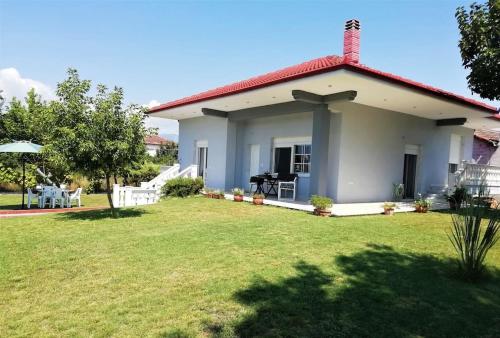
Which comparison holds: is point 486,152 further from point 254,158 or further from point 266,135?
point 254,158

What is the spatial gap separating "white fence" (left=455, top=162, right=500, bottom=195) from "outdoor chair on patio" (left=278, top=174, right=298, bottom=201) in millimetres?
6916

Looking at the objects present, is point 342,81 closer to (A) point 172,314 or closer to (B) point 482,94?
(B) point 482,94

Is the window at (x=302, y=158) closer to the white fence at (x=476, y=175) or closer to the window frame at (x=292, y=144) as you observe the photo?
the window frame at (x=292, y=144)

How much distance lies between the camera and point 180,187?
48.7 ft

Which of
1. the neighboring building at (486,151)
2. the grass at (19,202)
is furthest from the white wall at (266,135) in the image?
the neighboring building at (486,151)

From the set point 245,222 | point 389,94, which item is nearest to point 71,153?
point 245,222

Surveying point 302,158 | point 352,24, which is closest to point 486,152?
point 302,158

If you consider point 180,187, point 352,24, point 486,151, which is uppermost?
point 352,24

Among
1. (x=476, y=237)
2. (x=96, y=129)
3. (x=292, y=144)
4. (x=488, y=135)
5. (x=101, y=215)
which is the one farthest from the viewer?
(x=488, y=135)

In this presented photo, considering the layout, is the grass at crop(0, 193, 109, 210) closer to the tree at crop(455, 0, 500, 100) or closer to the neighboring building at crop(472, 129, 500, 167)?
the tree at crop(455, 0, 500, 100)

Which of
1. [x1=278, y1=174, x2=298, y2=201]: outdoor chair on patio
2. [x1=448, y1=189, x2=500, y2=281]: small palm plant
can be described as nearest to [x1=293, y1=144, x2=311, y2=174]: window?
[x1=278, y1=174, x2=298, y2=201]: outdoor chair on patio

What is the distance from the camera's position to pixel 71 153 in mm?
8828

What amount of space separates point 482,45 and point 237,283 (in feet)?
30.9

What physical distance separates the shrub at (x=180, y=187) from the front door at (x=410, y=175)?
891 centimetres
